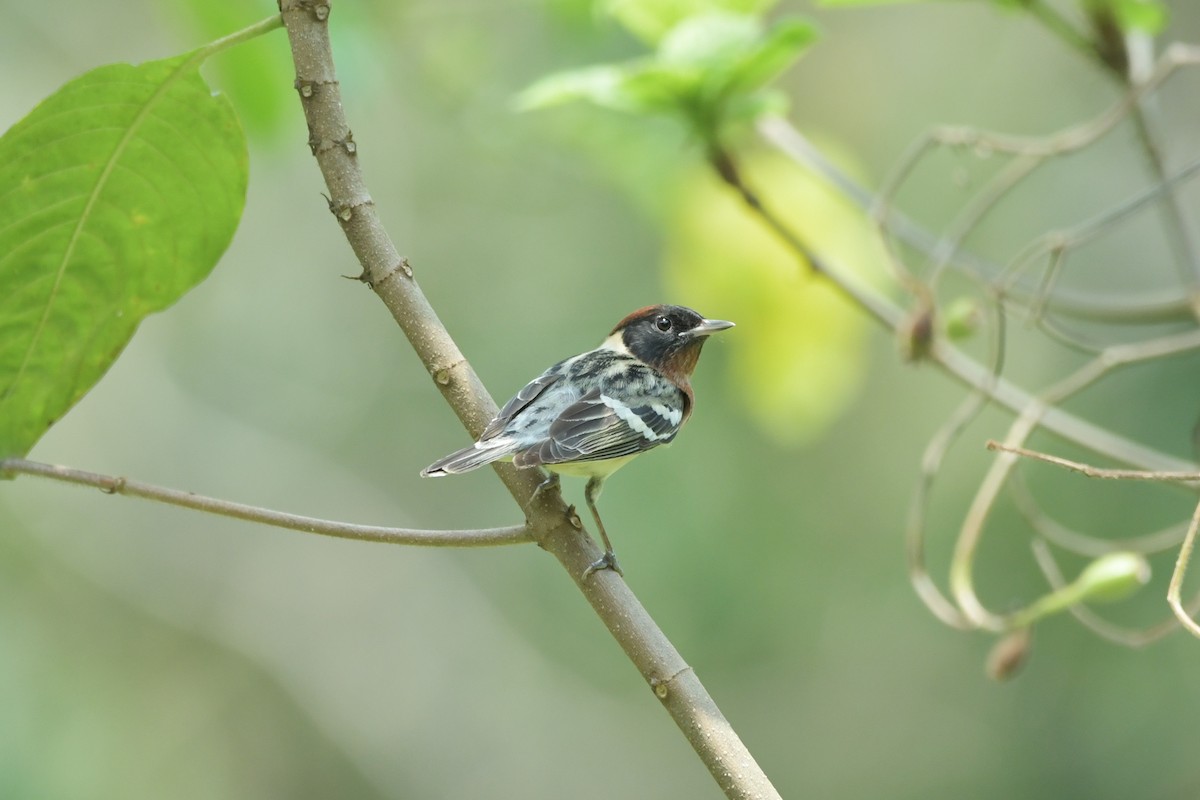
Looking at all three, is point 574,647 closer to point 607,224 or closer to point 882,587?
point 882,587

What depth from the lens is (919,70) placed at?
7105mm

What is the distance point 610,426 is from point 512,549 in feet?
18.6

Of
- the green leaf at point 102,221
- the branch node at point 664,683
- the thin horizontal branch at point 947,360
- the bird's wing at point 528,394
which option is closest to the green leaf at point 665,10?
the thin horizontal branch at point 947,360

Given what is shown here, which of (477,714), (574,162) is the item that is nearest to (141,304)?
(574,162)

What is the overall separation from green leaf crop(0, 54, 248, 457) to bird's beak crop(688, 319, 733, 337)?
1.37m

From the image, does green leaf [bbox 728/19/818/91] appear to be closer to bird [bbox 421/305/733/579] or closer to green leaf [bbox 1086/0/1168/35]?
green leaf [bbox 1086/0/1168/35]

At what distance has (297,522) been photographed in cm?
135

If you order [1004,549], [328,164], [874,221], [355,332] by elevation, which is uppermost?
[355,332]

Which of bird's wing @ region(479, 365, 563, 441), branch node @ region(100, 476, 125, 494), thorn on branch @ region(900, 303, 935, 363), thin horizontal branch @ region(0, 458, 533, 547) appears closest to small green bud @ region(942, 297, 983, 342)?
thorn on branch @ region(900, 303, 935, 363)

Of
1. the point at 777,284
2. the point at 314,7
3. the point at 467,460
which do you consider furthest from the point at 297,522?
the point at 777,284

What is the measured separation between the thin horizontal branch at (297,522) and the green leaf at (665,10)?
1.32 metres

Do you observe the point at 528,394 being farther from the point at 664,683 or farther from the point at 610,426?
the point at 664,683

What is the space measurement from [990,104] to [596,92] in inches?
202

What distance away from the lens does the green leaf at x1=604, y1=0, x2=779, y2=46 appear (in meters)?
2.40
